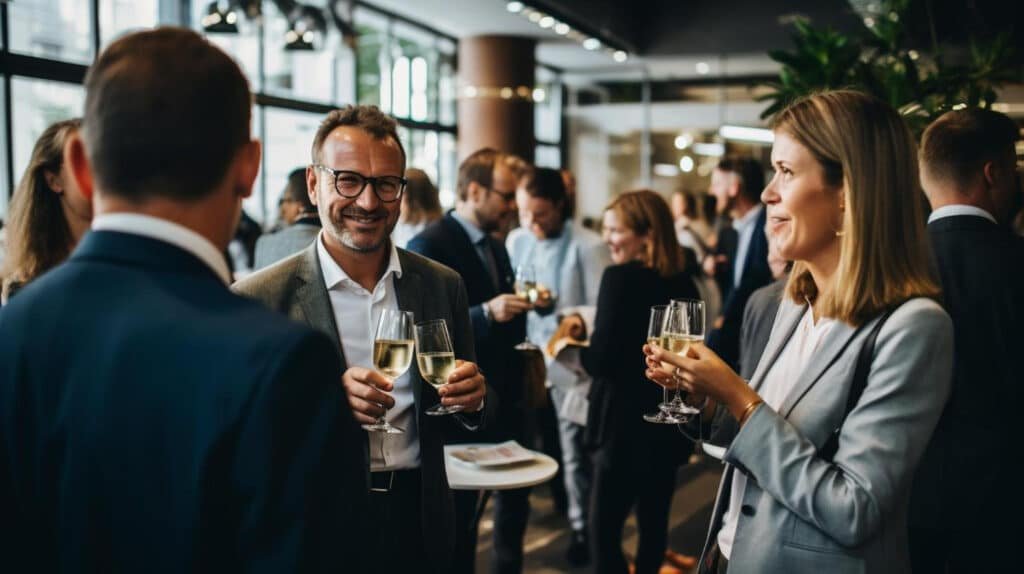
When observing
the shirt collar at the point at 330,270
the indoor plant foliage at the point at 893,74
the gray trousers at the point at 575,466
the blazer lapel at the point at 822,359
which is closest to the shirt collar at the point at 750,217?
the indoor plant foliage at the point at 893,74

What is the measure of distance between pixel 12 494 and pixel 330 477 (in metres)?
0.38

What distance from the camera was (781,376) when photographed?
5.98ft

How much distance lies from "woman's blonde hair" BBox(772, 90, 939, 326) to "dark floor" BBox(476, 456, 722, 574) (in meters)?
2.50

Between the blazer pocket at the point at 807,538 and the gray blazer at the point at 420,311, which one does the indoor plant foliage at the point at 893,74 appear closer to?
the gray blazer at the point at 420,311

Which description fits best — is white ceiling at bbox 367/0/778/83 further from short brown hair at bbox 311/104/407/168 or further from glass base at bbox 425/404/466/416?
glass base at bbox 425/404/466/416

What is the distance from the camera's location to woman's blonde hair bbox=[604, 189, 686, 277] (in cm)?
365

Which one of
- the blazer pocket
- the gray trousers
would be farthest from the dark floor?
the blazer pocket

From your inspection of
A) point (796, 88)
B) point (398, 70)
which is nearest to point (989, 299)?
point (796, 88)

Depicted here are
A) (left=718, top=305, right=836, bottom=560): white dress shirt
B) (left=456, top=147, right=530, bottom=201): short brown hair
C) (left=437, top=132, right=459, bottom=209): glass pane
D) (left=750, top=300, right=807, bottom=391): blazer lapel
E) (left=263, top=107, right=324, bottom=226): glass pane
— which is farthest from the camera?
(left=437, top=132, right=459, bottom=209): glass pane

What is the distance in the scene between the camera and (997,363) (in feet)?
8.04

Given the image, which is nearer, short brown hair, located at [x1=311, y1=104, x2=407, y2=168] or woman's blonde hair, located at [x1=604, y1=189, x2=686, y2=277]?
short brown hair, located at [x1=311, y1=104, x2=407, y2=168]

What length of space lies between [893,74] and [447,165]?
791 cm

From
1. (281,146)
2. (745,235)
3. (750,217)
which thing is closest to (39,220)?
(745,235)

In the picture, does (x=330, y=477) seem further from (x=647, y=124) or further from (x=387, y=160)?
(x=647, y=124)
